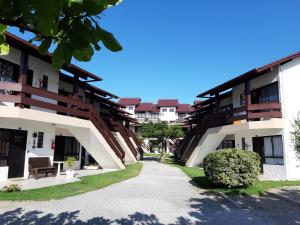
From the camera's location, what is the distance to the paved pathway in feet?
25.9

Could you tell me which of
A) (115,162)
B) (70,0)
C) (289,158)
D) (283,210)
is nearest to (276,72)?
(289,158)

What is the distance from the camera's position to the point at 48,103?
14.8m

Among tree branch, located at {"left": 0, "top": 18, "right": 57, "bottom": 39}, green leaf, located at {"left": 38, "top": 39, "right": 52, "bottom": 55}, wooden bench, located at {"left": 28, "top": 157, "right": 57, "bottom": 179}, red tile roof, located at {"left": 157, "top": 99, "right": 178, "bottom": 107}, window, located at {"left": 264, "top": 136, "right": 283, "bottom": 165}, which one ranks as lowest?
wooden bench, located at {"left": 28, "top": 157, "right": 57, "bottom": 179}

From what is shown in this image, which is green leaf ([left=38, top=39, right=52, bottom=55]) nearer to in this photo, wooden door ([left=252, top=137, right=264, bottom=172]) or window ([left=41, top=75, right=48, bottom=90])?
window ([left=41, top=75, right=48, bottom=90])

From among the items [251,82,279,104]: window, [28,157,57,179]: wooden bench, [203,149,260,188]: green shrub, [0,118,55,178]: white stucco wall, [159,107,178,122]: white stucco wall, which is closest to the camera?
[203,149,260,188]: green shrub

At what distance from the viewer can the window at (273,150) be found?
1780 cm

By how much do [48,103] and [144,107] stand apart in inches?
2040

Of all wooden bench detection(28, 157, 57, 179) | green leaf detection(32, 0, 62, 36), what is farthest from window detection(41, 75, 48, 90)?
green leaf detection(32, 0, 62, 36)

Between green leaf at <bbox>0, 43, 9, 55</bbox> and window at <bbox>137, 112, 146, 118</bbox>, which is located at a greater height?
window at <bbox>137, 112, 146, 118</bbox>

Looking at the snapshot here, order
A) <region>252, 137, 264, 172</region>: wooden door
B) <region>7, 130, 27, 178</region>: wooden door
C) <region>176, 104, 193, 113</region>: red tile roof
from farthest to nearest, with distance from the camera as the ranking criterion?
1. <region>176, 104, 193, 113</region>: red tile roof
2. <region>252, 137, 264, 172</region>: wooden door
3. <region>7, 130, 27, 178</region>: wooden door

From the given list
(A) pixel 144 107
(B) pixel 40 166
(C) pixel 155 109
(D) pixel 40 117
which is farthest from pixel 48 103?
(A) pixel 144 107

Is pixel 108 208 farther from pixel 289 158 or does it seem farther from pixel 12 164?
pixel 289 158

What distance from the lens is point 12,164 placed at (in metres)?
14.8

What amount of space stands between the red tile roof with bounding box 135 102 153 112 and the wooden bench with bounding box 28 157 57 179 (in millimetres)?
48694
